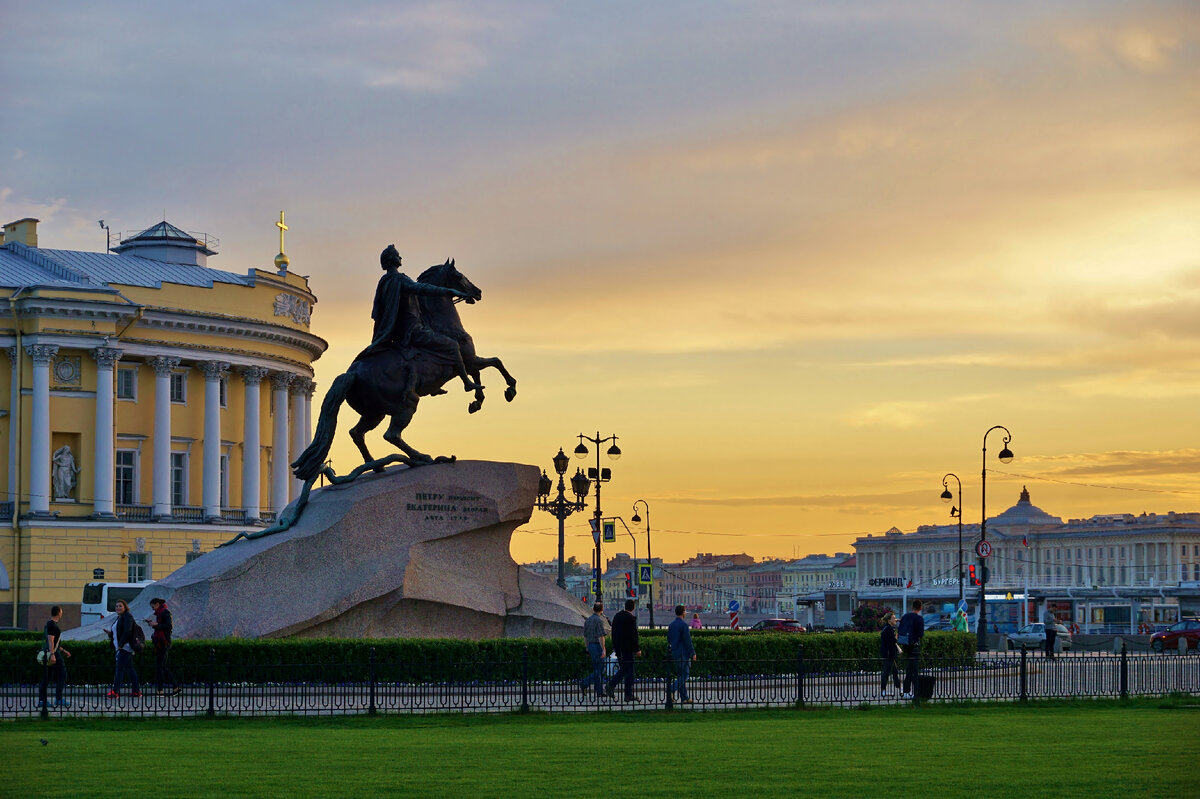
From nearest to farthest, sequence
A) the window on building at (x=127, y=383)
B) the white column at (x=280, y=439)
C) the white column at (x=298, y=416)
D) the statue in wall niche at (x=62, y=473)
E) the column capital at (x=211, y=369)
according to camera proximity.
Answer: the statue in wall niche at (x=62, y=473)
the window on building at (x=127, y=383)
the column capital at (x=211, y=369)
the white column at (x=280, y=439)
the white column at (x=298, y=416)

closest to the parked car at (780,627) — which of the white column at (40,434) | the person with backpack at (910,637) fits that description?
the person with backpack at (910,637)

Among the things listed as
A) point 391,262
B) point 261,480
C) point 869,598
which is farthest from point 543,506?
point 869,598

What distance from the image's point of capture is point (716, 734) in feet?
58.5

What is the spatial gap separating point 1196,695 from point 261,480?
59168 millimetres

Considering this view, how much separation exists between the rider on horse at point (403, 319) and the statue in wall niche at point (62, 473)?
4777 cm

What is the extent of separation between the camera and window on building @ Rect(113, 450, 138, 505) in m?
72.6

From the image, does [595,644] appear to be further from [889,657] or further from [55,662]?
[55,662]

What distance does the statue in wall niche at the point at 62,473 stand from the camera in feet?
225

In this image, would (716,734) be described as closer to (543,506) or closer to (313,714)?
(313,714)

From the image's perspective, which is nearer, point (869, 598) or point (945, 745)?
point (945, 745)

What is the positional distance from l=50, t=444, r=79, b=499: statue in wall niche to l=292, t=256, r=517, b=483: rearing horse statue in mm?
46886

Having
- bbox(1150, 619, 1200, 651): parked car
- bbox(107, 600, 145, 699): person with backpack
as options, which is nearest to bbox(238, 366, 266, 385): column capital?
bbox(1150, 619, 1200, 651): parked car

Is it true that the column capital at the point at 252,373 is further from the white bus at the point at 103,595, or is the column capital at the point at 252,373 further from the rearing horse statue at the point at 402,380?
the rearing horse statue at the point at 402,380

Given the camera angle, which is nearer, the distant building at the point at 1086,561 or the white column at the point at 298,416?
the white column at the point at 298,416
